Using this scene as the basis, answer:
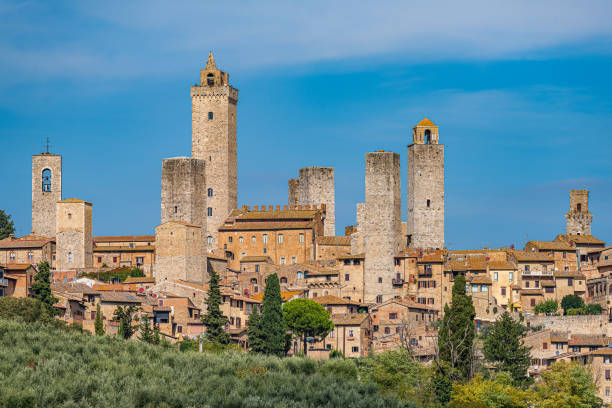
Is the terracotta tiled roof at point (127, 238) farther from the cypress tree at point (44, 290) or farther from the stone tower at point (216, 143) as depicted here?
the cypress tree at point (44, 290)

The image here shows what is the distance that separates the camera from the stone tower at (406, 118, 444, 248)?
8719 centimetres

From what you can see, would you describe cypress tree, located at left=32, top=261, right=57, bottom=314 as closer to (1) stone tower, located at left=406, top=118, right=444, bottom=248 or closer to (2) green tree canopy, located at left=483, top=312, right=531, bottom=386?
(2) green tree canopy, located at left=483, top=312, right=531, bottom=386

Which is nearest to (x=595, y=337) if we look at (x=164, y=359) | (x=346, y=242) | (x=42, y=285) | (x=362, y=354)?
(x=362, y=354)

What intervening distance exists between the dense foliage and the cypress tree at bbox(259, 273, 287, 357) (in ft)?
62.2

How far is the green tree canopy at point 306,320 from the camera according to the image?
2771 inches

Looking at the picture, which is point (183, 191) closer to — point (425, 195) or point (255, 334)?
point (425, 195)

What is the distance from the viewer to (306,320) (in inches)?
2778

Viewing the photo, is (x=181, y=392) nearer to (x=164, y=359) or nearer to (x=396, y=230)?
(x=164, y=359)

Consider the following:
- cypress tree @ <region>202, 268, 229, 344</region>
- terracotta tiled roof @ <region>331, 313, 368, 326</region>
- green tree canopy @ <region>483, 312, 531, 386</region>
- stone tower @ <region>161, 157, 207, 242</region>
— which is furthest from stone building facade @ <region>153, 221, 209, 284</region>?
green tree canopy @ <region>483, 312, 531, 386</region>

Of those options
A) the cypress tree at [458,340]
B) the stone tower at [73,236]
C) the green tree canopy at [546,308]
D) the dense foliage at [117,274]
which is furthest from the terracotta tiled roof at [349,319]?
the stone tower at [73,236]

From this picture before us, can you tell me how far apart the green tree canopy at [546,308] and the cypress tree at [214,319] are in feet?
69.1

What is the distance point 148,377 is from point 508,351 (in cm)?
3214

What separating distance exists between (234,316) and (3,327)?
116 ft

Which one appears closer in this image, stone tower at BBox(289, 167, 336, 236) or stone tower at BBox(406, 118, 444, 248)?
stone tower at BBox(406, 118, 444, 248)
